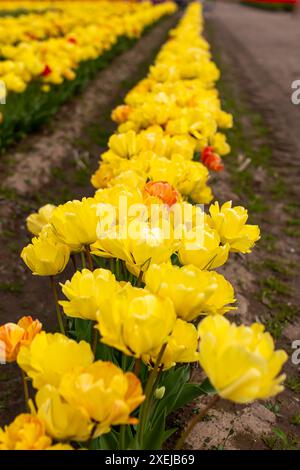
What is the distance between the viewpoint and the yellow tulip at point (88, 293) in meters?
1.50

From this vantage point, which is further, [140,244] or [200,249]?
[200,249]

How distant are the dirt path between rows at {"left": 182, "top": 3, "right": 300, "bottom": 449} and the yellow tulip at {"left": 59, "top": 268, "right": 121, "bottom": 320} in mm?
1170

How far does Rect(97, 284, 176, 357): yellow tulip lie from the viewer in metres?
1.29

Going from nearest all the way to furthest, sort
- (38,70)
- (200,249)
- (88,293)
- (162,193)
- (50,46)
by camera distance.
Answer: (88,293) < (200,249) < (162,193) < (38,70) < (50,46)

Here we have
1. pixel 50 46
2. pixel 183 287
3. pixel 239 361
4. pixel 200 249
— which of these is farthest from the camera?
pixel 50 46

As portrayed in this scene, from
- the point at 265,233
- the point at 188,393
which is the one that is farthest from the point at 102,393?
the point at 265,233

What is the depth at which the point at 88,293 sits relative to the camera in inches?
60.1

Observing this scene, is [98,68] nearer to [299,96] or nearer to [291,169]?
[299,96]

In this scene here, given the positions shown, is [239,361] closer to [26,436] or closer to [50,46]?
[26,436]

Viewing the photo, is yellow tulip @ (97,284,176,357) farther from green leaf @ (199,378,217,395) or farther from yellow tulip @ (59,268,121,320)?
green leaf @ (199,378,217,395)

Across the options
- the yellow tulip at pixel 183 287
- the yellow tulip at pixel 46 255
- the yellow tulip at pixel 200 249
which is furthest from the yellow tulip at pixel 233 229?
the yellow tulip at pixel 46 255

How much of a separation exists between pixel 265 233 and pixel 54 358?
3731 millimetres
